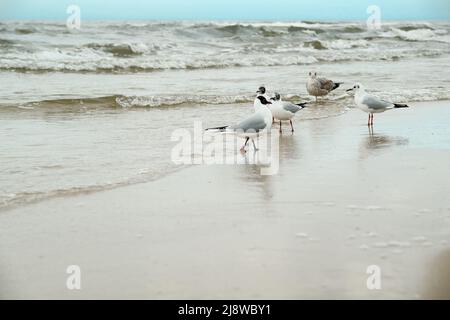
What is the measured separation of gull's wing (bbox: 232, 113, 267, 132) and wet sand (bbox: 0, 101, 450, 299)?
0.88 meters

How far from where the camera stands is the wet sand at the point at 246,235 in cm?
316

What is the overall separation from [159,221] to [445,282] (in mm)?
1821

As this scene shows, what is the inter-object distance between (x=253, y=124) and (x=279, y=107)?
1421 mm

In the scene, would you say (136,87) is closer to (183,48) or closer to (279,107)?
(279,107)

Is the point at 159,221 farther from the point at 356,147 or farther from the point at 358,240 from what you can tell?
the point at 356,147

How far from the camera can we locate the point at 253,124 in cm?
679

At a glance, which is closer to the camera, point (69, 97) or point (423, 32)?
point (69, 97)

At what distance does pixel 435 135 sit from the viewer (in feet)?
24.2

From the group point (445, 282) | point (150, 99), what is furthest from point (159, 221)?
point (150, 99)

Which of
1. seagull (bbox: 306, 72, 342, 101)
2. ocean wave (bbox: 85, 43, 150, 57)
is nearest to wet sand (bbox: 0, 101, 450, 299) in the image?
seagull (bbox: 306, 72, 342, 101)

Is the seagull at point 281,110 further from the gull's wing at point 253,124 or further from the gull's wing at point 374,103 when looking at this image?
the gull's wing at point 253,124

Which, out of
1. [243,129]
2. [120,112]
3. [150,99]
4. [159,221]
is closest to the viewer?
[159,221]

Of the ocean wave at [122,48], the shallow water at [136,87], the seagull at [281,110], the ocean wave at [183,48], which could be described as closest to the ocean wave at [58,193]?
the shallow water at [136,87]

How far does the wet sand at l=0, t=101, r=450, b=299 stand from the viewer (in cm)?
316
